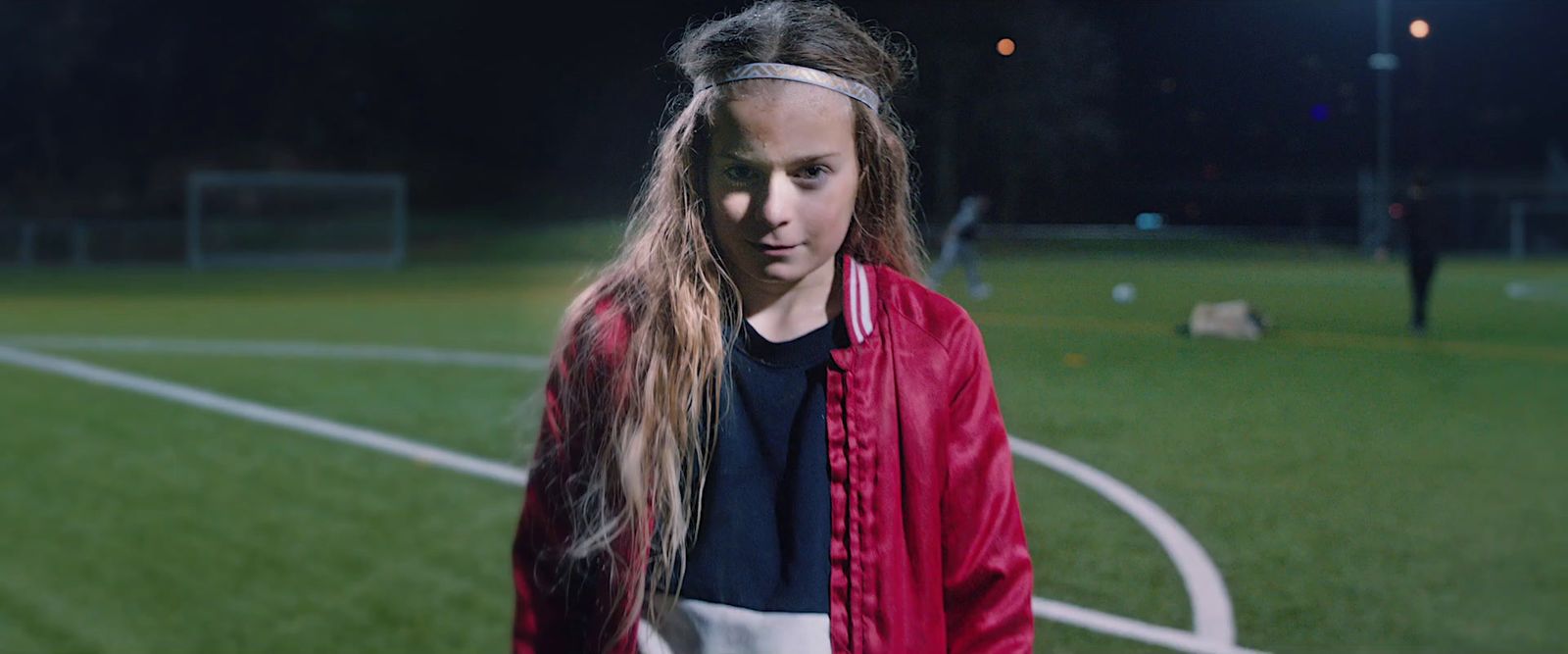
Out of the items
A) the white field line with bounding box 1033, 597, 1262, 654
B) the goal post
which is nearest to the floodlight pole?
the white field line with bounding box 1033, 597, 1262, 654

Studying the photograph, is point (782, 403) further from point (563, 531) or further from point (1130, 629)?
point (1130, 629)

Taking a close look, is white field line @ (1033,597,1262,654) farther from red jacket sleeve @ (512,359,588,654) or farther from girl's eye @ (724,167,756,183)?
girl's eye @ (724,167,756,183)

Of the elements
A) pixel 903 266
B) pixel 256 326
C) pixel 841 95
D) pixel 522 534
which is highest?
pixel 841 95

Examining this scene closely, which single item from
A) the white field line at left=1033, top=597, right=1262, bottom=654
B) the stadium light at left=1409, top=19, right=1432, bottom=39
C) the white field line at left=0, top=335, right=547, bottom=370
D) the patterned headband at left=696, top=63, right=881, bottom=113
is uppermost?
the stadium light at left=1409, top=19, right=1432, bottom=39

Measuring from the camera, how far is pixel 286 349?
10.0 m

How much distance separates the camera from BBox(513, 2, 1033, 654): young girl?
4.98ft

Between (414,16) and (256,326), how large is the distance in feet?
40.2

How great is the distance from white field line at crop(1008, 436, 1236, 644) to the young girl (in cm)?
172

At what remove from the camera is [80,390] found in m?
7.93

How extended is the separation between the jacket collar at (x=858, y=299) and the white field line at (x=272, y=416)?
2968 mm

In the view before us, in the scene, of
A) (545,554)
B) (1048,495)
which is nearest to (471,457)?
(1048,495)

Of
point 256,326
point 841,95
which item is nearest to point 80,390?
point 256,326

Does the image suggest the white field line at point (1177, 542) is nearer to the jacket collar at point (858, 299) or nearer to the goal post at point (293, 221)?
the jacket collar at point (858, 299)

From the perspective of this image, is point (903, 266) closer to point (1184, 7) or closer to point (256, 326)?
point (1184, 7)
